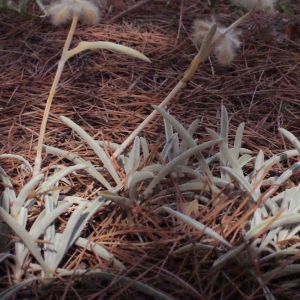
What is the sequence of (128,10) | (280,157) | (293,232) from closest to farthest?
1. (293,232)
2. (280,157)
3. (128,10)

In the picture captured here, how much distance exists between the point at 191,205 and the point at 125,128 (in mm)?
588

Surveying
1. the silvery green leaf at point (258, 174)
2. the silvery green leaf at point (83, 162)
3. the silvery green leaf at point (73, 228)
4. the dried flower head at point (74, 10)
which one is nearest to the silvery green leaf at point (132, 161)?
the silvery green leaf at point (83, 162)

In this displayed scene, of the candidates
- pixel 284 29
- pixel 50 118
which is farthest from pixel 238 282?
pixel 284 29

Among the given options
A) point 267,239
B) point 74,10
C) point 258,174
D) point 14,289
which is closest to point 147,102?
point 74,10

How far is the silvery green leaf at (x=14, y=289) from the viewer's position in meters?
1.00

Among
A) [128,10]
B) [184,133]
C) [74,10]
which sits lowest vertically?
[184,133]

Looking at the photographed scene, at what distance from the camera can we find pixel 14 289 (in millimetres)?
1023

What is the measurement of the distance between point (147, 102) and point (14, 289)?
1081 mm

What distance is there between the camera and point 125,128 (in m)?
1.75

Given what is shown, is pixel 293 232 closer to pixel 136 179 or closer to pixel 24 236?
pixel 136 179

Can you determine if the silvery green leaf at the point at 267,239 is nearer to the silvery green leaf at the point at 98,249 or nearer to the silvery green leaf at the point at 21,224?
the silvery green leaf at the point at 98,249

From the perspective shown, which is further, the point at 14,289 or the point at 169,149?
the point at 169,149

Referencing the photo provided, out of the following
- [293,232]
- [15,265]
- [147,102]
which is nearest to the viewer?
[15,265]

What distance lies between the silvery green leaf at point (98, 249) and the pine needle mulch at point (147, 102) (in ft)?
0.06
